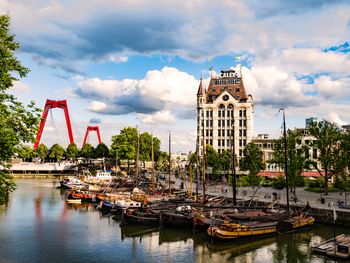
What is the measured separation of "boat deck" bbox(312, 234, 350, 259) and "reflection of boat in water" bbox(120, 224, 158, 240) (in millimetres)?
18804


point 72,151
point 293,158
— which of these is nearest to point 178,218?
point 293,158

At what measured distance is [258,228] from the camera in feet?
129

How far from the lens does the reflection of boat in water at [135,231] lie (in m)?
41.1

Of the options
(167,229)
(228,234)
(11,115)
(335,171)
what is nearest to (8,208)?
(167,229)

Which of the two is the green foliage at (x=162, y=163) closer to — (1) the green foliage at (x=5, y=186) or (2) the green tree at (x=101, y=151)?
(2) the green tree at (x=101, y=151)

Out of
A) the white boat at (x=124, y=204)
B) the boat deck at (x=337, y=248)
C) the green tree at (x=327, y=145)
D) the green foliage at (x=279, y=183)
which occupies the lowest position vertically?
the boat deck at (x=337, y=248)

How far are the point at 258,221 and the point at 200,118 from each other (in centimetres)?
8189

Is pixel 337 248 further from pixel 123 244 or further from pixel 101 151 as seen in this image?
pixel 101 151

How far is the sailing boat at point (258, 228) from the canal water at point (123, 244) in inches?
30.8

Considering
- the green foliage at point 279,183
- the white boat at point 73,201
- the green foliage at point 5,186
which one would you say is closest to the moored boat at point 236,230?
the green foliage at point 5,186

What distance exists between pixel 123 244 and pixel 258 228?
49.1ft

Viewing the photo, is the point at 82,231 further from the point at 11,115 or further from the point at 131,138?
the point at 131,138

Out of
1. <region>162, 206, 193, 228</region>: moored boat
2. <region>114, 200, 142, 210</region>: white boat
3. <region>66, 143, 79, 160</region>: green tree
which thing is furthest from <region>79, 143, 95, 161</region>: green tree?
<region>162, 206, 193, 228</region>: moored boat

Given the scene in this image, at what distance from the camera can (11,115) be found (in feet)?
66.9
